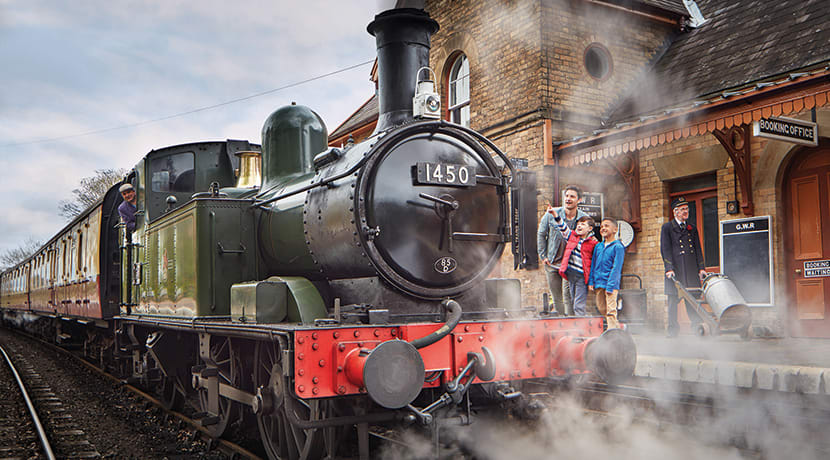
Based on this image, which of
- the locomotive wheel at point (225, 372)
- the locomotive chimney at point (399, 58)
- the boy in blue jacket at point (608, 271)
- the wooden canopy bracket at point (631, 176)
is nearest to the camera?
the locomotive chimney at point (399, 58)

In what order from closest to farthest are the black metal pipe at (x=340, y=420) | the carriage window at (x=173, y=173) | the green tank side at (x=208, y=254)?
1. the black metal pipe at (x=340, y=420)
2. the green tank side at (x=208, y=254)
3. the carriage window at (x=173, y=173)

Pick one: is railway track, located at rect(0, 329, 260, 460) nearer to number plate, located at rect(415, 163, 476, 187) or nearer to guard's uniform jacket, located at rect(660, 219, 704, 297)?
number plate, located at rect(415, 163, 476, 187)

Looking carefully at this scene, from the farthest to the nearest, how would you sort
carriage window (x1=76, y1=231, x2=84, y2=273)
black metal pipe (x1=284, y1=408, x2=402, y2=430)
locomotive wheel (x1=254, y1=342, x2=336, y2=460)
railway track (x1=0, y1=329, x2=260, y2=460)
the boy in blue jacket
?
1. carriage window (x1=76, y1=231, x2=84, y2=273)
2. the boy in blue jacket
3. railway track (x1=0, y1=329, x2=260, y2=460)
4. locomotive wheel (x1=254, y1=342, x2=336, y2=460)
5. black metal pipe (x1=284, y1=408, x2=402, y2=430)

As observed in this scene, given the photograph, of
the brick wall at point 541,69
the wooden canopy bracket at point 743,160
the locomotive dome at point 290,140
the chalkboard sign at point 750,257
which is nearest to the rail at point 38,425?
the locomotive dome at point 290,140

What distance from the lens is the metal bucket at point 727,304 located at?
7.88 meters

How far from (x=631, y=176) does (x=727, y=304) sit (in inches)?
129

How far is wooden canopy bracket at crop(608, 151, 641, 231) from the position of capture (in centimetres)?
1058

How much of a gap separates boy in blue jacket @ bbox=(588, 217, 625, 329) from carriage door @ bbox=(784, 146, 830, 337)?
164 inches

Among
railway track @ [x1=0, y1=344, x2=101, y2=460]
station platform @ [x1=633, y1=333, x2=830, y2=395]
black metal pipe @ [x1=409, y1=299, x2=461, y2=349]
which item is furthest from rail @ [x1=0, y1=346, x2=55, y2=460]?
station platform @ [x1=633, y1=333, x2=830, y2=395]

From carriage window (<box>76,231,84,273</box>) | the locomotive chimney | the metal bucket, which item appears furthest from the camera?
carriage window (<box>76,231,84,273</box>)

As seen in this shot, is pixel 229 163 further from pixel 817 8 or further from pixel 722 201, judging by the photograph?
pixel 817 8

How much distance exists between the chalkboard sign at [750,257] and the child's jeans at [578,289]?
3.95 metres

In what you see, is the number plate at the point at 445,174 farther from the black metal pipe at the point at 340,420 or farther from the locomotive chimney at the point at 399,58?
the black metal pipe at the point at 340,420

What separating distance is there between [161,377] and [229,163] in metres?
2.35
